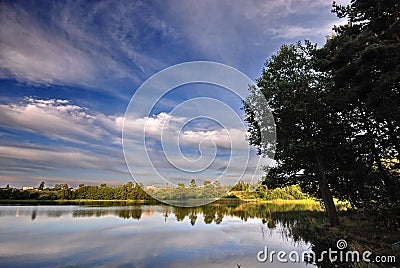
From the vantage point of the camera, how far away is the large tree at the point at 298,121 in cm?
1572

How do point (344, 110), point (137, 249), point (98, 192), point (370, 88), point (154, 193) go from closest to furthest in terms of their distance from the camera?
point (370, 88) → point (137, 249) → point (344, 110) → point (154, 193) → point (98, 192)

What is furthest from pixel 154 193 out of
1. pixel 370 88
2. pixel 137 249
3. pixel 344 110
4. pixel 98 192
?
pixel 370 88

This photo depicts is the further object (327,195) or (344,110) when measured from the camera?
(327,195)

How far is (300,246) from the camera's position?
41.4 feet

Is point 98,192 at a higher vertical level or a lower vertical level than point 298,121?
lower

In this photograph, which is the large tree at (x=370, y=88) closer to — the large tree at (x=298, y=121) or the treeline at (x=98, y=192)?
the large tree at (x=298, y=121)

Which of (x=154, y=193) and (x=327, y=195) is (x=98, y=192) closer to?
(x=154, y=193)

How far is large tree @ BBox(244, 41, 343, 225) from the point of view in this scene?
1572 cm

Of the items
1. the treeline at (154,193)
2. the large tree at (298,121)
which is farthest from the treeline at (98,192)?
the large tree at (298,121)

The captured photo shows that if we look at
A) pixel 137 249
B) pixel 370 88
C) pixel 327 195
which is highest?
pixel 370 88

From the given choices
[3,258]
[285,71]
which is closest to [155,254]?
[3,258]

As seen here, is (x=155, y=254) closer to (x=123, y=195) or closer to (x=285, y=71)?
(x=285, y=71)

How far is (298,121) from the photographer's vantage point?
55.0 ft

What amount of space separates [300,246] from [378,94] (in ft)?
26.9
